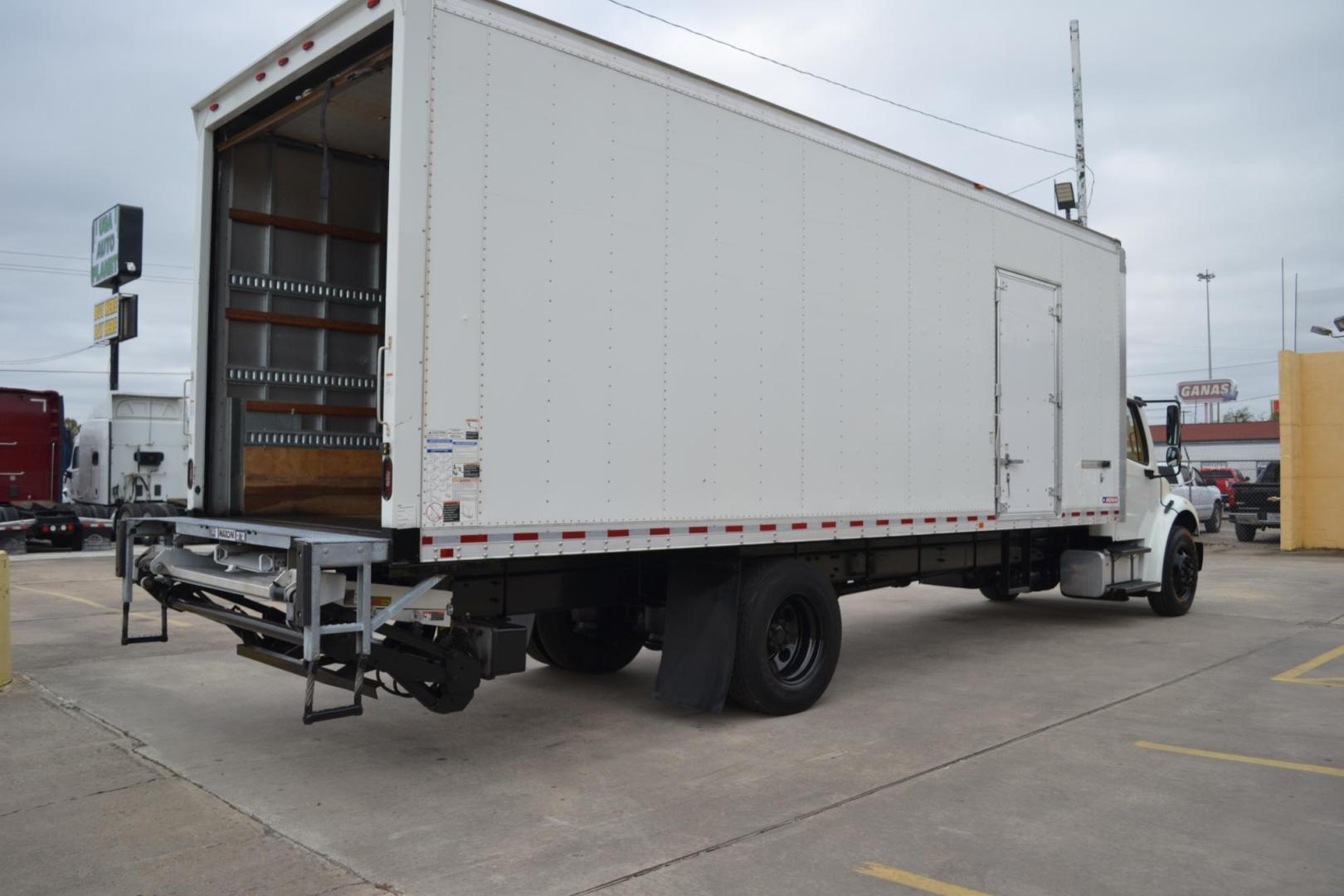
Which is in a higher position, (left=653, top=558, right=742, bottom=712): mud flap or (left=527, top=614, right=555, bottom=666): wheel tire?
(left=653, top=558, right=742, bottom=712): mud flap

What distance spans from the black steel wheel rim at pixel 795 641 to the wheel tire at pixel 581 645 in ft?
3.94

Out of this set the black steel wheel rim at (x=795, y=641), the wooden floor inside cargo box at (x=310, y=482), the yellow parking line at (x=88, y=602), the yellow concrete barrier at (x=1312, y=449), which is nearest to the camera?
the wooden floor inside cargo box at (x=310, y=482)

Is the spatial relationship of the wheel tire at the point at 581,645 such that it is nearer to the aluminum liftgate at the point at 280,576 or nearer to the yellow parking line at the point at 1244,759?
the aluminum liftgate at the point at 280,576

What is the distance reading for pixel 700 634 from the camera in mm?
6516

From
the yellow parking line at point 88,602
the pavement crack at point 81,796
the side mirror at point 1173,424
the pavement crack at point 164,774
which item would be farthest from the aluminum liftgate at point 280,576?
the side mirror at point 1173,424

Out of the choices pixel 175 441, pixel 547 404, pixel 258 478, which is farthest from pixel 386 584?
pixel 175 441

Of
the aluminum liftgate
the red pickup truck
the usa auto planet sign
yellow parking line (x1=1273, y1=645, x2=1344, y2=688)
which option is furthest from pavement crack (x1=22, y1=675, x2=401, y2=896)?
the usa auto planet sign

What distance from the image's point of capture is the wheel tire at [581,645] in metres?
7.86

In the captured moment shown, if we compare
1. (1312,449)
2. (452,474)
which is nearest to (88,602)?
(452,474)

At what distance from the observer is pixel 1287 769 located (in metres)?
5.61

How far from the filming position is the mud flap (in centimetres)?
639

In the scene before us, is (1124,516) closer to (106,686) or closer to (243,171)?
(243,171)

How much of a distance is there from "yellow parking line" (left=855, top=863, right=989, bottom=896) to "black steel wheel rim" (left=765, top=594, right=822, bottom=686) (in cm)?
263

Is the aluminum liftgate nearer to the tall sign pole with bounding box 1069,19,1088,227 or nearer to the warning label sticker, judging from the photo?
the warning label sticker
